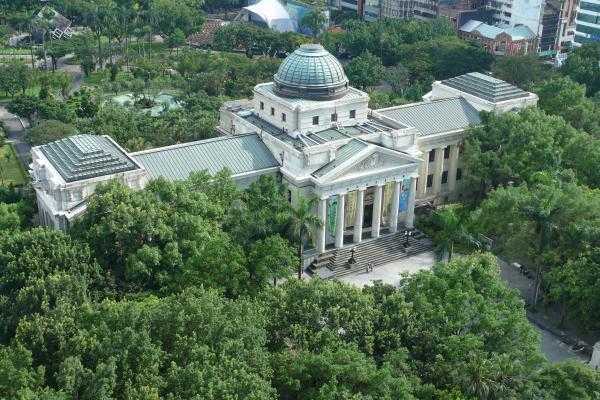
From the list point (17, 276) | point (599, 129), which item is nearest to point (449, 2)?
point (599, 129)

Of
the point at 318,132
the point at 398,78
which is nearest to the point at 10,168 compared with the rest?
the point at 318,132

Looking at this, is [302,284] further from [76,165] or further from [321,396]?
[76,165]

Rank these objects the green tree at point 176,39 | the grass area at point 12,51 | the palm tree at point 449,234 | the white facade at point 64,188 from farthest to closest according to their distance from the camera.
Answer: the green tree at point 176,39
the grass area at point 12,51
the palm tree at point 449,234
the white facade at point 64,188

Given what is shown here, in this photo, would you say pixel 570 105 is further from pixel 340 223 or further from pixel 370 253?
pixel 340 223

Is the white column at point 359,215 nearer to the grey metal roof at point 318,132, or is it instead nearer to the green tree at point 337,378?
the grey metal roof at point 318,132

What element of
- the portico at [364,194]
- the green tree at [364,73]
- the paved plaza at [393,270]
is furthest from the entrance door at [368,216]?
the green tree at [364,73]

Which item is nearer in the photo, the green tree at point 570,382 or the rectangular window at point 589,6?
the green tree at point 570,382

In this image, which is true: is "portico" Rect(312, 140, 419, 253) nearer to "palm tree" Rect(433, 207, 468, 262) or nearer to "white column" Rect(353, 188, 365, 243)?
"white column" Rect(353, 188, 365, 243)

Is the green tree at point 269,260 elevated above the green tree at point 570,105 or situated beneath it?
situated beneath
